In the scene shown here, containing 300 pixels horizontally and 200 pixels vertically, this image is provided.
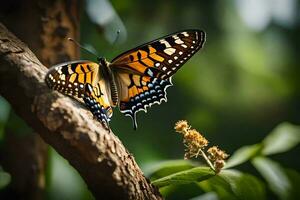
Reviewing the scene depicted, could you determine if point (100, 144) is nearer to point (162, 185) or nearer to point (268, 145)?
point (162, 185)

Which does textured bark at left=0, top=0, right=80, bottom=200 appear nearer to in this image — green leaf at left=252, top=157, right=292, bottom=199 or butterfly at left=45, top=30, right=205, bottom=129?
butterfly at left=45, top=30, right=205, bottom=129

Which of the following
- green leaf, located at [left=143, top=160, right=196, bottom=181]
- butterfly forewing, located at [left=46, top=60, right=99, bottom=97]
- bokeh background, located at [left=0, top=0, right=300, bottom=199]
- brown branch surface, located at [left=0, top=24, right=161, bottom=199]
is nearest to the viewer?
brown branch surface, located at [left=0, top=24, right=161, bottom=199]

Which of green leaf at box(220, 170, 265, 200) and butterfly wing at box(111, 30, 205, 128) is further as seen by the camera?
butterfly wing at box(111, 30, 205, 128)

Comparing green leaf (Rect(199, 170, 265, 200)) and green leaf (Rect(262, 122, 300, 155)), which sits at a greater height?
green leaf (Rect(262, 122, 300, 155))

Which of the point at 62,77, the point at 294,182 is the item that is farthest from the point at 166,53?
the point at 294,182

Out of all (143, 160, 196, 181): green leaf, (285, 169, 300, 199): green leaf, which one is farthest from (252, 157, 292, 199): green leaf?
(143, 160, 196, 181): green leaf

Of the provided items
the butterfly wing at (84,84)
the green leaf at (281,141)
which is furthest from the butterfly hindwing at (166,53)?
the green leaf at (281,141)

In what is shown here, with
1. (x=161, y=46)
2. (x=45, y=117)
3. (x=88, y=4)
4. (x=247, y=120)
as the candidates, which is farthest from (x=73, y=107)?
(x=247, y=120)
